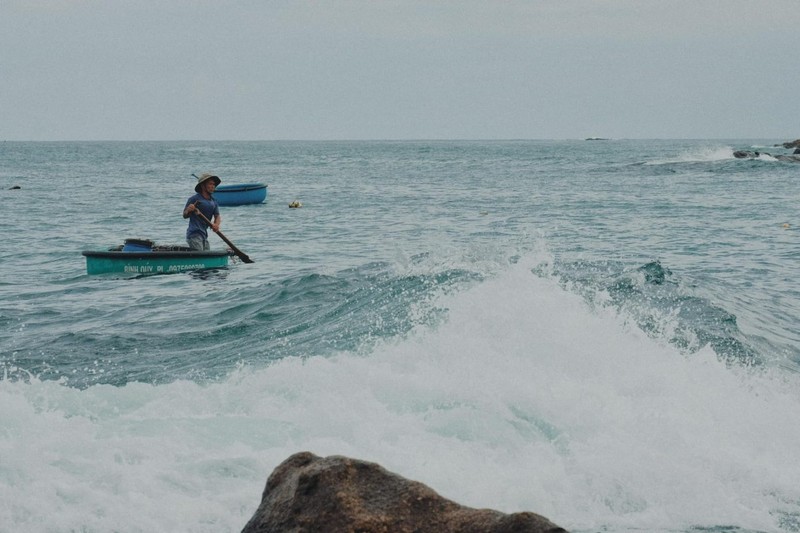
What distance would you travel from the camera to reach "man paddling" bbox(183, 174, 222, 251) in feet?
55.6

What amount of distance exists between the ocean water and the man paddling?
2.95 ft

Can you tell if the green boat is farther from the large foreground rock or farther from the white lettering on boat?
the large foreground rock

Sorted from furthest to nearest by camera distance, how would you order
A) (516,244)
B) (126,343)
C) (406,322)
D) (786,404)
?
(516,244)
(126,343)
(406,322)
(786,404)

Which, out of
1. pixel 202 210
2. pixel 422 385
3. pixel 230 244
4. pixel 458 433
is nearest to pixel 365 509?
pixel 458 433

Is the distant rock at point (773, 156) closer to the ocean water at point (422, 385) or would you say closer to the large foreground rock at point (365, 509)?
the ocean water at point (422, 385)

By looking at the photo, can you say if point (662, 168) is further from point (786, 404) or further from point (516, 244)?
point (786, 404)

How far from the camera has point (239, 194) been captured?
35.8 m

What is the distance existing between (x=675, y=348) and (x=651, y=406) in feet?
7.47

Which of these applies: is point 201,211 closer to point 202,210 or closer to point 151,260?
point 202,210

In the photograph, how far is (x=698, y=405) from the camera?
7.70 m

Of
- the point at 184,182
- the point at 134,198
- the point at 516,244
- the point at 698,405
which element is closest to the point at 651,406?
the point at 698,405

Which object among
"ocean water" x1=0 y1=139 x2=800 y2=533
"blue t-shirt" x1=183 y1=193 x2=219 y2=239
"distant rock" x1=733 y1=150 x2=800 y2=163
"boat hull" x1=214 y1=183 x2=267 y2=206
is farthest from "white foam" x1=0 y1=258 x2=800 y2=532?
"distant rock" x1=733 y1=150 x2=800 y2=163

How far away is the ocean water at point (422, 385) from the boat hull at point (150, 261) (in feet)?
0.89

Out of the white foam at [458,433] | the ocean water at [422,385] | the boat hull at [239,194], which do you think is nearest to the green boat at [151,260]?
the ocean water at [422,385]
